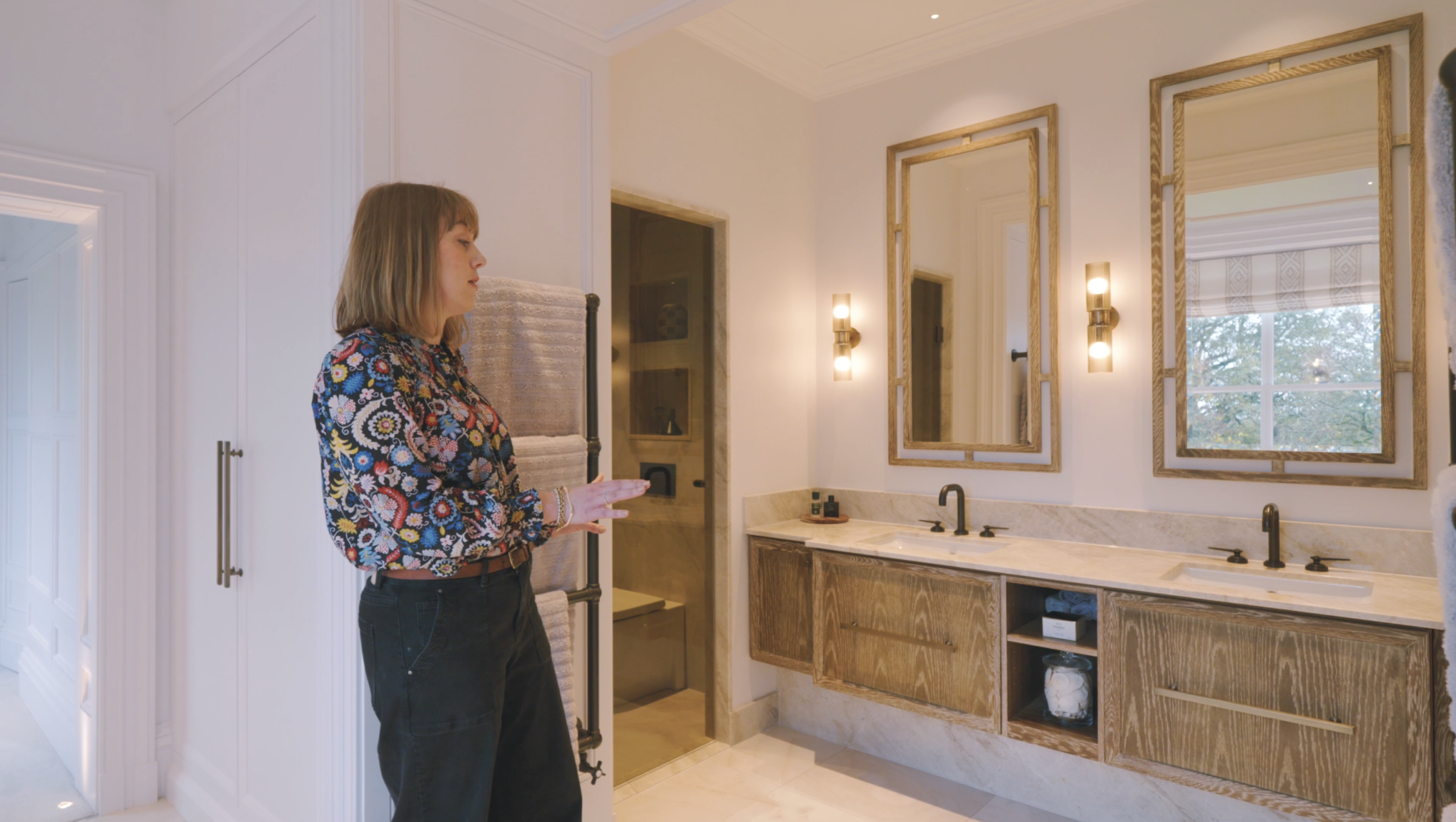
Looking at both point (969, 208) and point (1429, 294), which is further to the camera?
point (969, 208)

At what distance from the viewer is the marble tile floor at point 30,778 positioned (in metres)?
2.48

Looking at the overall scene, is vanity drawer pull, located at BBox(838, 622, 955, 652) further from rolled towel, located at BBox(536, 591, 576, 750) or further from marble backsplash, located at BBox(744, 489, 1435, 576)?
rolled towel, located at BBox(536, 591, 576, 750)

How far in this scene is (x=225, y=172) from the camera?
2.27 meters

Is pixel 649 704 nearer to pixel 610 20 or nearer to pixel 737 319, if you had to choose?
pixel 737 319

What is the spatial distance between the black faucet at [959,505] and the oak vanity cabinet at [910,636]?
431 mm

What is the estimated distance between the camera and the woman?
128 centimetres

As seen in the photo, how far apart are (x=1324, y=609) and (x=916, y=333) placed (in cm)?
169

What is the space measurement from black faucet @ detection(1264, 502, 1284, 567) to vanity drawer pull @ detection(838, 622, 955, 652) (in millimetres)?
972

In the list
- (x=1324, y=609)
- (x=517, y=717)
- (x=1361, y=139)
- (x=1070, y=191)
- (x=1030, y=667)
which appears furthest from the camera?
(x=1070, y=191)

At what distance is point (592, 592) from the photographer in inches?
82.4

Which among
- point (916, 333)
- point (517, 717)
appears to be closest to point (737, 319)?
point (916, 333)

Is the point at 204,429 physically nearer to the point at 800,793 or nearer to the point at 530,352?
the point at 530,352

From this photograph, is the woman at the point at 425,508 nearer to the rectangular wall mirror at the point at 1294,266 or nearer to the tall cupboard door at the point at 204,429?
the tall cupboard door at the point at 204,429

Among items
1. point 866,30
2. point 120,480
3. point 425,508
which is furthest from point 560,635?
point 866,30
